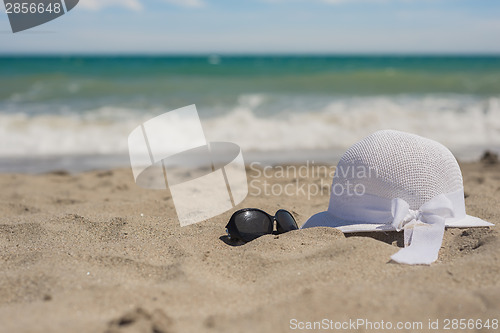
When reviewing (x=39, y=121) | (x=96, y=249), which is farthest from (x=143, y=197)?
(x=39, y=121)

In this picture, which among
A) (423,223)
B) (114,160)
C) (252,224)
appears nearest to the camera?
(423,223)

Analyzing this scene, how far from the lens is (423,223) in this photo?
116 inches

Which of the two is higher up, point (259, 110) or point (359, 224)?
point (359, 224)

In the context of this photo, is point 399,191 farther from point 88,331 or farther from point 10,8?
point 10,8

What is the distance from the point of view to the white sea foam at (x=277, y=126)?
8758 mm

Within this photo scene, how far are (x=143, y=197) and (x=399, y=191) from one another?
2.99 metres

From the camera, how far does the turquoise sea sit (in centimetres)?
884

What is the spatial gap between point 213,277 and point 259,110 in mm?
10162

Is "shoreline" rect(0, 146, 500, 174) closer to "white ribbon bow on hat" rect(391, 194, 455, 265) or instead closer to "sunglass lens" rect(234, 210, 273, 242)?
"sunglass lens" rect(234, 210, 273, 242)

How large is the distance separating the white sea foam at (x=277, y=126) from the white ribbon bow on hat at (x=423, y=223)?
5602 millimetres

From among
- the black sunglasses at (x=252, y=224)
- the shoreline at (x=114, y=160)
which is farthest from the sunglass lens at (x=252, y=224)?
the shoreline at (x=114, y=160)

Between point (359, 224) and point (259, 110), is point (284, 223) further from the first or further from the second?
point (259, 110)

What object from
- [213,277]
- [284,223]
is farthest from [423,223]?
[213,277]

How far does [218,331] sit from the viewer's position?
200 centimetres
